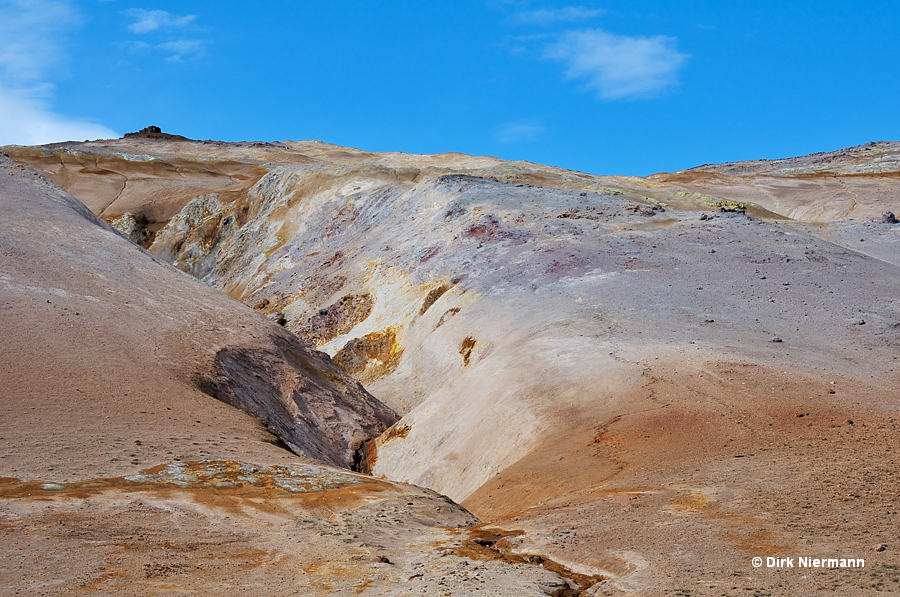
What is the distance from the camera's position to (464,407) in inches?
674

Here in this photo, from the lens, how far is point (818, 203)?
48.4 m

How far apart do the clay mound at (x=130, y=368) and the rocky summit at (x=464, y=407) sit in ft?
0.23

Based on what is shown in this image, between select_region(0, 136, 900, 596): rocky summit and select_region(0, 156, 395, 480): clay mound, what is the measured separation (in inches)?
2.8

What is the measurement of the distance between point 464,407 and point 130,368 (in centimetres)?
625

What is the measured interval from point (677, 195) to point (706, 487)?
1187 inches

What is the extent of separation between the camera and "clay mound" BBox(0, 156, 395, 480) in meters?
12.2

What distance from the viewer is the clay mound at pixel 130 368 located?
12.2 meters

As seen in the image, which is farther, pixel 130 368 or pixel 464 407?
pixel 464 407

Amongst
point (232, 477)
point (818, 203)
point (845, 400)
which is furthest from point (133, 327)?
point (818, 203)

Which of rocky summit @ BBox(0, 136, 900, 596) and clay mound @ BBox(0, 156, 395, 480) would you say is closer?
rocky summit @ BBox(0, 136, 900, 596)

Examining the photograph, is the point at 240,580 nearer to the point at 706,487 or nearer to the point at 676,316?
the point at 706,487

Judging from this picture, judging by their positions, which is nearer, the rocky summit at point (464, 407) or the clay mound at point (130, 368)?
the rocky summit at point (464, 407)

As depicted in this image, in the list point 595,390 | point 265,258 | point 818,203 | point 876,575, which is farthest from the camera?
point 818,203

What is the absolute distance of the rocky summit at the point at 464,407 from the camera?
26.7 feet
